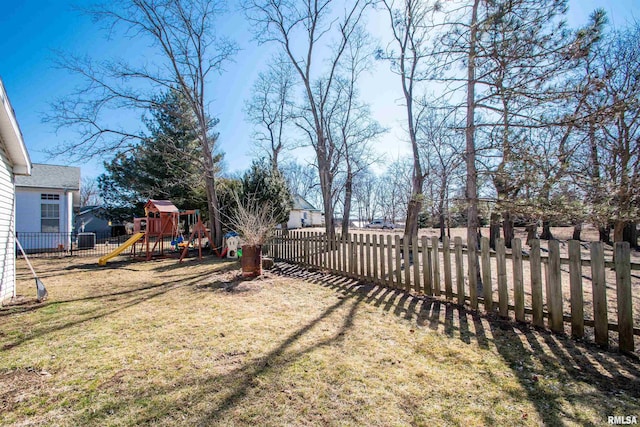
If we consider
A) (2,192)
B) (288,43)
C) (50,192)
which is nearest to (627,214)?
(2,192)

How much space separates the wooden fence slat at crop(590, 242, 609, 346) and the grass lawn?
22cm

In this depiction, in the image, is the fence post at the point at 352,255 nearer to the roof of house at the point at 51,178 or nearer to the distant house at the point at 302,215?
the roof of house at the point at 51,178

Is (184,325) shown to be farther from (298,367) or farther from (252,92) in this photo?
(252,92)

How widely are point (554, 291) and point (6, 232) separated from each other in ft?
31.7

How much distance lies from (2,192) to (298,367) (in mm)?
6983

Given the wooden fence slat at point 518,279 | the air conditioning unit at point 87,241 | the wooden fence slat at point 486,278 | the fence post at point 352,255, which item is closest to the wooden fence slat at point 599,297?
the wooden fence slat at point 518,279

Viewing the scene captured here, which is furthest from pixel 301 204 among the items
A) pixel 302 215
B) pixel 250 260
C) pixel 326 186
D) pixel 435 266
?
pixel 435 266

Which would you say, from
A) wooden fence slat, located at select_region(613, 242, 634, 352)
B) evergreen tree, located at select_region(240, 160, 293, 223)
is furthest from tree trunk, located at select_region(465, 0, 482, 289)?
evergreen tree, located at select_region(240, 160, 293, 223)

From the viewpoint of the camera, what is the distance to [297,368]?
2.79 meters

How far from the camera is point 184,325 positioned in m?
4.04

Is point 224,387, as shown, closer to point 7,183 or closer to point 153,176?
point 7,183

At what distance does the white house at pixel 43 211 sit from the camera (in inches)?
530

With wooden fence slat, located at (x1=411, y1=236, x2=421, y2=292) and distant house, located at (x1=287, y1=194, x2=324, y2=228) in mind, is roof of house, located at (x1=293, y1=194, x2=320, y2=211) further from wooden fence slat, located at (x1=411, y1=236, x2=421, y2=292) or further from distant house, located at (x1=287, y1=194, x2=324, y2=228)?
wooden fence slat, located at (x1=411, y1=236, x2=421, y2=292)

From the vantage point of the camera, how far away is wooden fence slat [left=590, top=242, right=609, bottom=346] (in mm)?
3127
